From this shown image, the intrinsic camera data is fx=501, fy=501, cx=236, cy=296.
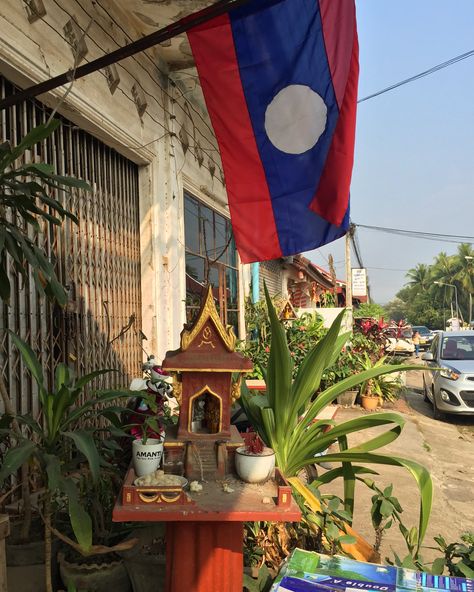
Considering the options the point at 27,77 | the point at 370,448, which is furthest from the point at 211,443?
the point at 27,77

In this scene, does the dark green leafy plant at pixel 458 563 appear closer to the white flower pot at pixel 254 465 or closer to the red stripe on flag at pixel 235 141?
the white flower pot at pixel 254 465

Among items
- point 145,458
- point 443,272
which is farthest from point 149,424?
point 443,272

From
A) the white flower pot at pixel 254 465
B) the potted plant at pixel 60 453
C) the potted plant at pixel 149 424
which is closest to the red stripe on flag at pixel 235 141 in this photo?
the potted plant at pixel 149 424

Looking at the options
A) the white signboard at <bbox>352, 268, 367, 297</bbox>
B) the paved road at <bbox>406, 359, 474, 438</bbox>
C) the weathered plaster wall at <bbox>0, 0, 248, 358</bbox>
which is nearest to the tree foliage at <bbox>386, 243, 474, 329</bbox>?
the white signboard at <bbox>352, 268, 367, 297</bbox>

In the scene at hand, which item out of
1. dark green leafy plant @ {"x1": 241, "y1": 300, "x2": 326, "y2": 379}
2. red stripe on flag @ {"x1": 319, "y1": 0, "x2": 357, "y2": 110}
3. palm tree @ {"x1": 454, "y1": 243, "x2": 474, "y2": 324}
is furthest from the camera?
palm tree @ {"x1": 454, "y1": 243, "x2": 474, "y2": 324}

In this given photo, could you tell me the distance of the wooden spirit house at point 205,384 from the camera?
6.86 ft

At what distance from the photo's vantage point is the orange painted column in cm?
198

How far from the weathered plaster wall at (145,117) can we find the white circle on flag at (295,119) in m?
1.33

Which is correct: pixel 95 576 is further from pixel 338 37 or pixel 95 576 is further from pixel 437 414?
pixel 437 414

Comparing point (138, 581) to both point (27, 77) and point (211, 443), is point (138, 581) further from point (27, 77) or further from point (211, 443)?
point (27, 77)

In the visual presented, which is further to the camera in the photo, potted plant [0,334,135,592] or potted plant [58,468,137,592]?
potted plant [58,468,137,592]

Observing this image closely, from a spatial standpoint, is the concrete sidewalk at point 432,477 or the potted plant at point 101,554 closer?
the potted plant at point 101,554

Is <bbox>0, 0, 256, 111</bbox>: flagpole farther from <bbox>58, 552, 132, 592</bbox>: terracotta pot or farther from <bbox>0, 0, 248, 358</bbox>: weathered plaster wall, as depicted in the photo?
<bbox>58, 552, 132, 592</bbox>: terracotta pot

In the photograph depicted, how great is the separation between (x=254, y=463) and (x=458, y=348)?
7.27m
